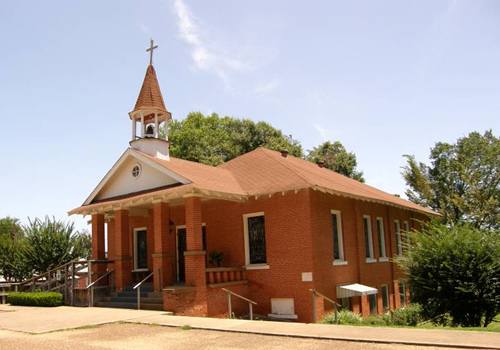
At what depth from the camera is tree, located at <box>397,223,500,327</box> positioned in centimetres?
1589

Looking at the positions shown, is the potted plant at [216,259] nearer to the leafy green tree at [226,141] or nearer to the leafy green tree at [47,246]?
the leafy green tree at [47,246]

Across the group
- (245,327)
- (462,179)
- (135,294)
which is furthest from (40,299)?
(462,179)

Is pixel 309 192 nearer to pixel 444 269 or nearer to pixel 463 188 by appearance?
pixel 444 269

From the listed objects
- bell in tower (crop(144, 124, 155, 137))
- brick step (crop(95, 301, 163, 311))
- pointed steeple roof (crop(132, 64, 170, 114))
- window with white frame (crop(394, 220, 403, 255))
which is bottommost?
brick step (crop(95, 301, 163, 311))

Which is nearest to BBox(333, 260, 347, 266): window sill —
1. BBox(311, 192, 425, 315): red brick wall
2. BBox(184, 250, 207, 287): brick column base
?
BBox(311, 192, 425, 315): red brick wall

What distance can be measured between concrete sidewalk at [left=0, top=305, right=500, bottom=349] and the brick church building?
200cm

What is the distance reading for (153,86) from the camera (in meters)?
21.5

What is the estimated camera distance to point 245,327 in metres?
11.8

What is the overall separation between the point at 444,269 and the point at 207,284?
767 centimetres

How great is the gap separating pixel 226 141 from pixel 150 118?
24148 mm

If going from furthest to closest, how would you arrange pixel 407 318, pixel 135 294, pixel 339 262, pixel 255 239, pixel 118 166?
pixel 118 166
pixel 339 262
pixel 255 239
pixel 135 294
pixel 407 318

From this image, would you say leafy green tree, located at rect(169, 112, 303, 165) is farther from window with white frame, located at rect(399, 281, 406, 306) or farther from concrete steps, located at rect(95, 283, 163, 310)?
concrete steps, located at rect(95, 283, 163, 310)

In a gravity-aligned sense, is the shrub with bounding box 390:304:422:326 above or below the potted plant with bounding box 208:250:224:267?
below

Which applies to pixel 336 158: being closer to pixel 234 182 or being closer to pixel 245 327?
pixel 234 182
